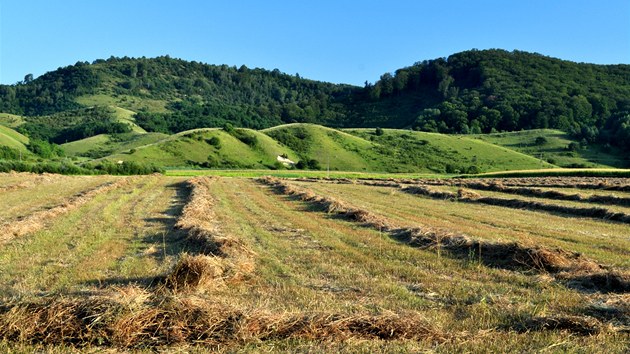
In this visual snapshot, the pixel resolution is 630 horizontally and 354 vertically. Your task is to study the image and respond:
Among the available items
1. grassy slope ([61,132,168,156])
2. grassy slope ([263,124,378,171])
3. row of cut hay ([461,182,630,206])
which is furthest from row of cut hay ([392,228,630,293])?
grassy slope ([61,132,168,156])

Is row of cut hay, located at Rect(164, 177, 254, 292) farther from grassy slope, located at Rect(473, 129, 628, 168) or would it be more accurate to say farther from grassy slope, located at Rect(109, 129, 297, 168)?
grassy slope, located at Rect(473, 129, 628, 168)

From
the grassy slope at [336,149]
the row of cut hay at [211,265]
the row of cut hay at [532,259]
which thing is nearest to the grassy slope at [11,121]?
the grassy slope at [336,149]

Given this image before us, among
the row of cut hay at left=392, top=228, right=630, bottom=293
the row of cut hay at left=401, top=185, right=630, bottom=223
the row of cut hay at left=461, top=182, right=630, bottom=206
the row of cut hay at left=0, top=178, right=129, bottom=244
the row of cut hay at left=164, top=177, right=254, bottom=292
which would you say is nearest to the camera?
the row of cut hay at left=164, top=177, right=254, bottom=292

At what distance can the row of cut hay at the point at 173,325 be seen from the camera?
22.3ft

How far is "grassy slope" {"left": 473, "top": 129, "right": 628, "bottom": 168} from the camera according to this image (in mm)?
127938

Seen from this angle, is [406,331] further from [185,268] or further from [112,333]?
[185,268]

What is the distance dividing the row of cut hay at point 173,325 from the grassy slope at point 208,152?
99074 mm

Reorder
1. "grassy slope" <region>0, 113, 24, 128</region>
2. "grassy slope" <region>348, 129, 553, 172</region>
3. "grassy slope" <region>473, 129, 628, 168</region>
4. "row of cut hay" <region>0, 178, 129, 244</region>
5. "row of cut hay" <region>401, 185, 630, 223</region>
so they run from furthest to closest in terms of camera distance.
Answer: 1. "grassy slope" <region>0, 113, 24, 128</region>
2. "grassy slope" <region>473, 129, 628, 168</region>
3. "grassy slope" <region>348, 129, 553, 172</region>
4. "row of cut hay" <region>401, 185, 630, 223</region>
5. "row of cut hay" <region>0, 178, 129, 244</region>

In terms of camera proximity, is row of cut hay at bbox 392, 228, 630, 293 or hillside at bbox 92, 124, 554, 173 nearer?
row of cut hay at bbox 392, 228, 630, 293

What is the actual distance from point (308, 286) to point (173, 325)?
3.66 m

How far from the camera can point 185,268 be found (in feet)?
32.7

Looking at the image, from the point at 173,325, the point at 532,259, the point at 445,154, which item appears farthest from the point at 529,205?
the point at 445,154

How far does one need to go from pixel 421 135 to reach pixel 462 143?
510 inches

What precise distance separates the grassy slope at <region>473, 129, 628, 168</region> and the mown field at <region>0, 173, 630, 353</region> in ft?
396
